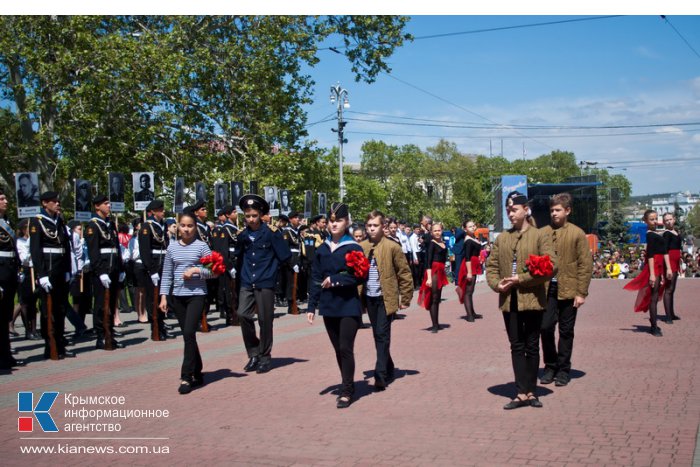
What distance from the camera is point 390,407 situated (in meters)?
7.82

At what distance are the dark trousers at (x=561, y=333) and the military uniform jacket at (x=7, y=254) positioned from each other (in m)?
6.74

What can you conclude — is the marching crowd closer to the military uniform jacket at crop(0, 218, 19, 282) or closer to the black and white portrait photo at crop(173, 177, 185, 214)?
the military uniform jacket at crop(0, 218, 19, 282)

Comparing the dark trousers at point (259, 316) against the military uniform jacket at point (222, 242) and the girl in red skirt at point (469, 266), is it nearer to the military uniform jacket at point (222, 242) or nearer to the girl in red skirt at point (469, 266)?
the military uniform jacket at point (222, 242)

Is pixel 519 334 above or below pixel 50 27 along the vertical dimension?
below

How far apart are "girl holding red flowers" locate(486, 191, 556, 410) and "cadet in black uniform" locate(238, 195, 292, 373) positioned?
3.26 metres

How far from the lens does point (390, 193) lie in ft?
321

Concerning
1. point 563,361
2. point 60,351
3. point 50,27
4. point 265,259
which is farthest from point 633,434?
point 50,27

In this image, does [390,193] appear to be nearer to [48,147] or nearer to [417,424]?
[48,147]

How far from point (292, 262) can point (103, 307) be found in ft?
20.4

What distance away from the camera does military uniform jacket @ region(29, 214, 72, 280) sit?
423 inches

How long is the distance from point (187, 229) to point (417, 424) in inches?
141

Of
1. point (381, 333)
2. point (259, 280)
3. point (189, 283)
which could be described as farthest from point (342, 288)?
point (259, 280)

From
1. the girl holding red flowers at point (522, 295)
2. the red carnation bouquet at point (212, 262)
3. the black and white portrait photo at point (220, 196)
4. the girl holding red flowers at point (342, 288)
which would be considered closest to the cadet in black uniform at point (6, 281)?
the red carnation bouquet at point (212, 262)

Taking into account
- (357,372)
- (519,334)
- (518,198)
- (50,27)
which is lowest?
(357,372)
